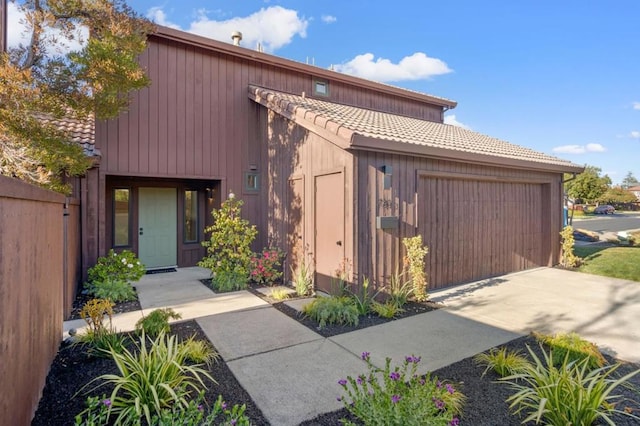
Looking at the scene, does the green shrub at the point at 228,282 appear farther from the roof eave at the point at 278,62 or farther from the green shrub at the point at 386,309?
the roof eave at the point at 278,62

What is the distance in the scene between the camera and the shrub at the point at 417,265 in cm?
551

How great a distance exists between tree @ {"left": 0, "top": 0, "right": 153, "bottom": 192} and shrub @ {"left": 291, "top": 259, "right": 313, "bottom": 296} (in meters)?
4.10

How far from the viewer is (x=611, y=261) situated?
8398 mm

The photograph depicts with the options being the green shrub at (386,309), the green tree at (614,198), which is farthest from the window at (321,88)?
the green tree at (614,198)

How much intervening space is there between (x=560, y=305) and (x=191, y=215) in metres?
8.47

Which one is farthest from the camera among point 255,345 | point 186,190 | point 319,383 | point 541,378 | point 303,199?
point 186,190

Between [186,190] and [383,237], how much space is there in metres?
5.91

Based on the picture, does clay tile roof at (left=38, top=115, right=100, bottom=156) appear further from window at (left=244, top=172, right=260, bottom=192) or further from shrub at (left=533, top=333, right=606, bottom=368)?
shrub at (left=533, top=333, right=606, bottom=368)

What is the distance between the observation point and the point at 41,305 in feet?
8.71

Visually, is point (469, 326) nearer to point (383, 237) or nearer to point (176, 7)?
point (383, 237)

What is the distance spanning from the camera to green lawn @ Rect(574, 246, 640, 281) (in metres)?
7.35

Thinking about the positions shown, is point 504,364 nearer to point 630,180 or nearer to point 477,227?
point 477,227

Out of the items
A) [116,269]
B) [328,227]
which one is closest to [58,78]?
[116,269]

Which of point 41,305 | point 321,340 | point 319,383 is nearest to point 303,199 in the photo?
point 321,340
